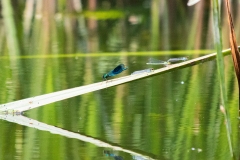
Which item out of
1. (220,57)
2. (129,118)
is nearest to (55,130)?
(129,118)

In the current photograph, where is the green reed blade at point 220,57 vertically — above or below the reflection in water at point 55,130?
above

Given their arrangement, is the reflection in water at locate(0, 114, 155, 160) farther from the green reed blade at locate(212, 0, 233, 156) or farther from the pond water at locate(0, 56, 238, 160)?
the green reed blade at locate(212, 0, 233, 156)

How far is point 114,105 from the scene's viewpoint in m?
1.20

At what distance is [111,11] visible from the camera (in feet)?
10.3

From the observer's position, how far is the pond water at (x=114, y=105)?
90cm

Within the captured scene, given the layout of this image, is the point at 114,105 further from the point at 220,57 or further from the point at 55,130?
the point at 220,57

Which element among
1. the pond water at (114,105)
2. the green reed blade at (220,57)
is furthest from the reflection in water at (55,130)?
the green reed blade at (220,57)

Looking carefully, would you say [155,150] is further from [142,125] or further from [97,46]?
[97,46]

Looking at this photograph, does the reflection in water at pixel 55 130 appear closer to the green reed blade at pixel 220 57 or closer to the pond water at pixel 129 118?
the pond water at pixel 129 118

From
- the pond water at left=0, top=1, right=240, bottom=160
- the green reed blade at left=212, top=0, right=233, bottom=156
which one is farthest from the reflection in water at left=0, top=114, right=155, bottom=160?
the green reed blade at left=212, top=0, right=233, bottom=156

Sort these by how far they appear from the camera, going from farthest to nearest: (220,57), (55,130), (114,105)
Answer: (114,105) < (55,130) < (220,57)

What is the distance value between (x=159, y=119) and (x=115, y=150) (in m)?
0.21

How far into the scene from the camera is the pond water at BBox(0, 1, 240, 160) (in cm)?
90

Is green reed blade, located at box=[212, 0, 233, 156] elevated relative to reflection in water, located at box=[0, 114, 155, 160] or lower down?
elevated
